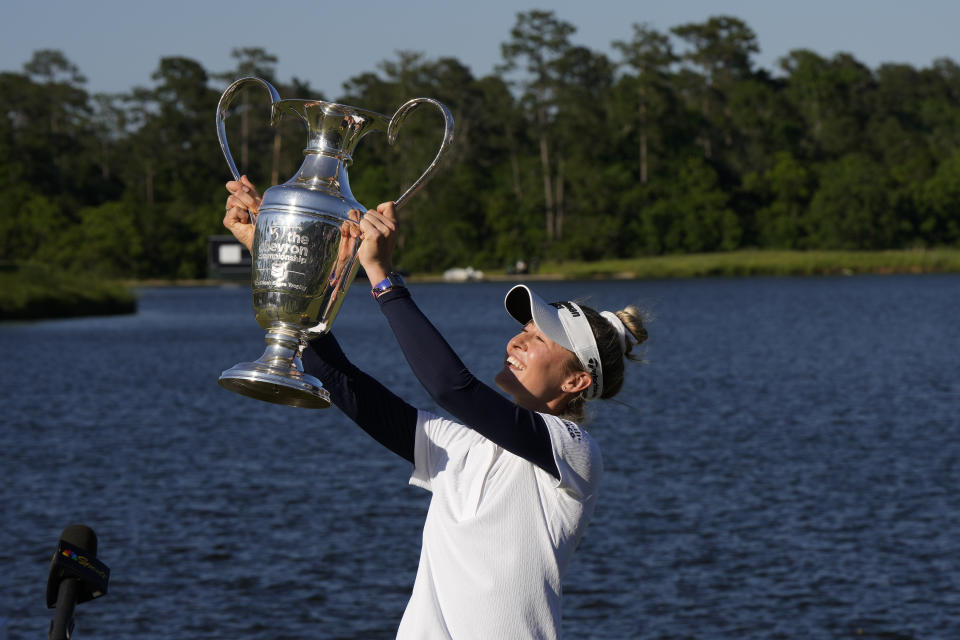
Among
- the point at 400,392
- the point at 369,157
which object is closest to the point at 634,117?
the point at 369,157

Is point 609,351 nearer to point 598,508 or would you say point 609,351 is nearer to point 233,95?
point 233,95

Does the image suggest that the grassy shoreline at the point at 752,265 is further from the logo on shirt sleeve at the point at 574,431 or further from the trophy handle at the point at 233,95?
the logo on shirt sleeve at the point at 574,431

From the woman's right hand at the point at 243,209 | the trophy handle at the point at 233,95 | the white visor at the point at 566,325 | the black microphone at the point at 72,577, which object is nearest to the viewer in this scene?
the black microphone at the point at 72,577

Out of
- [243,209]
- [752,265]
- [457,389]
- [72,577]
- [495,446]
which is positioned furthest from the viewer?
[752,265]

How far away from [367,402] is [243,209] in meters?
0.61

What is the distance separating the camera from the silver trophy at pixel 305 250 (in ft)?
10.5

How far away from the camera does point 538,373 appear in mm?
3312

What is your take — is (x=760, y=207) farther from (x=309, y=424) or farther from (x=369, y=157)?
(x=309, y=424)

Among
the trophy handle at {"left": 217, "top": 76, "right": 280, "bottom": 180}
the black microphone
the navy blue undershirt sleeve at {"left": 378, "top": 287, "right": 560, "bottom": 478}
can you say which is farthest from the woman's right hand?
the black microphone

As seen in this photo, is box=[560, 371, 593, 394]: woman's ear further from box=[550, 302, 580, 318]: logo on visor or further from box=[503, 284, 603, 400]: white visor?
box=[550, 302, 580, 318]: logo on visor

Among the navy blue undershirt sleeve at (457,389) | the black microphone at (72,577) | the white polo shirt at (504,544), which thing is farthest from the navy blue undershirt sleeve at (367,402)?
the black microphone at (72,577)

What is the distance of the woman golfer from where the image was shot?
3.06 m

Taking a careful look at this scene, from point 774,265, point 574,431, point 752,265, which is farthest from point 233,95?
point 752,265

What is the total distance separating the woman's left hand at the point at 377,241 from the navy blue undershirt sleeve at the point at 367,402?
403mm
